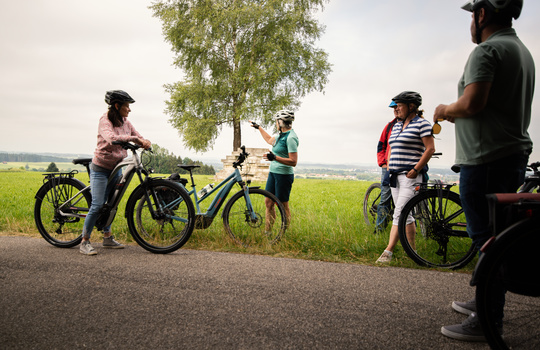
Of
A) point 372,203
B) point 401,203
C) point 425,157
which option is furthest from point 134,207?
point 372,203

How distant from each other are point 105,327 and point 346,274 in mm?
2550

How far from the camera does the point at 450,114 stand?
2838 millimetres

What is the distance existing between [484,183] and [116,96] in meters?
4.70

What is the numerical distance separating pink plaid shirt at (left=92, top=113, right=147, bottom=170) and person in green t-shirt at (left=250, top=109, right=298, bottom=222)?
2132mm

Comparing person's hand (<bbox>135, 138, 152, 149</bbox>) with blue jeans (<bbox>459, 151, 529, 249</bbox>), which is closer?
blue jeans (<bbox>459, 151, 529, 249</bbox>)

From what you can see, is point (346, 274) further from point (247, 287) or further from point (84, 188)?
point (84, 188)

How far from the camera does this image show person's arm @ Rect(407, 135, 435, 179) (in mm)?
4750

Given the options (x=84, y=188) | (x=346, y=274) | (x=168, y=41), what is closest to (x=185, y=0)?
(x=168, y=41)

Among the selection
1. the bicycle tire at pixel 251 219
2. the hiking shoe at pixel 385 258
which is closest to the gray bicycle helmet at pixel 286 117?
the bicycle tire at pixel 251 219

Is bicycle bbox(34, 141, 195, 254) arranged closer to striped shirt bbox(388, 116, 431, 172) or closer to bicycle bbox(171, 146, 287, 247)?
bicycle bbox(171, 146, 287, 247)

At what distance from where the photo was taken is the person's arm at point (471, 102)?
261 centimetres

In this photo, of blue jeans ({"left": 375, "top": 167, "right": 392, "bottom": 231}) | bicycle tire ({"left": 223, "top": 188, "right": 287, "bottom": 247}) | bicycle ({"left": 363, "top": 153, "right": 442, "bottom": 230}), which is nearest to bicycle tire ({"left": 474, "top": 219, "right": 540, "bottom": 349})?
bicycle tire ({"left": 223, "top": 188, "right": 287, "bottom": 247})

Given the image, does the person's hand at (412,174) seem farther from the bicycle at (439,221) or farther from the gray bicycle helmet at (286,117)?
the gray bicycle helmet at (286,117)

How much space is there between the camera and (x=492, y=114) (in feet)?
8.86
